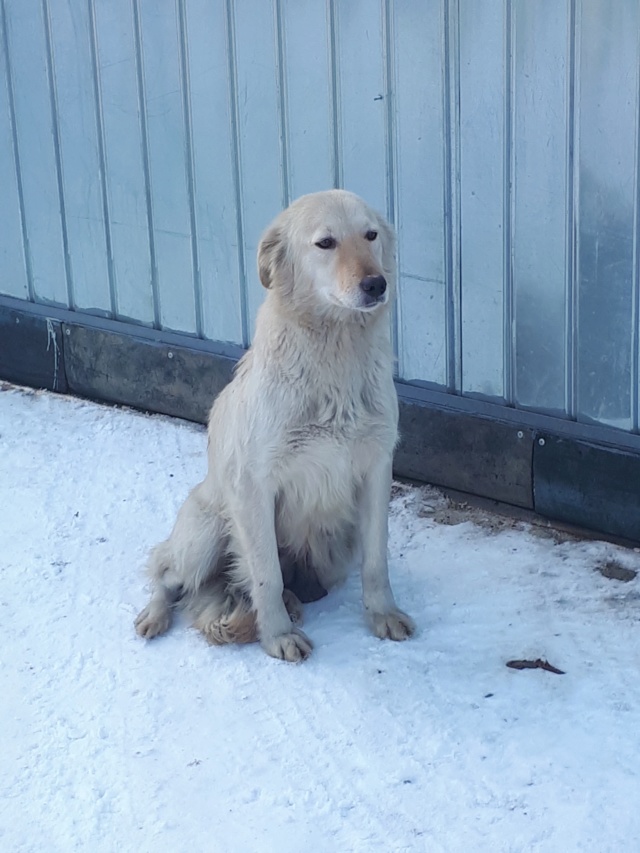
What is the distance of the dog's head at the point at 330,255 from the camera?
3.32 m

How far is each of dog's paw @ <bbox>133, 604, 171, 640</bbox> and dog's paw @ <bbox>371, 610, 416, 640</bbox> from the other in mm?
620

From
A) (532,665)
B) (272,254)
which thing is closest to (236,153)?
(272,254)

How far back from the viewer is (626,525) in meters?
4.09

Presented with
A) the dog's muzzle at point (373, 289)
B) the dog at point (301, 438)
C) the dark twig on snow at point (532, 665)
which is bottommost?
the dark twig on snow at point (532, 665)

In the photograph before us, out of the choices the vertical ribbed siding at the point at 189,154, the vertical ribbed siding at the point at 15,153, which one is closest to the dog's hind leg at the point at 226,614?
the vertical ribbed siding at the point at 189,154

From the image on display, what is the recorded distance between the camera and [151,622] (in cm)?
369

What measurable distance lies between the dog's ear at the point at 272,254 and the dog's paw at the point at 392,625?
1.03 metres

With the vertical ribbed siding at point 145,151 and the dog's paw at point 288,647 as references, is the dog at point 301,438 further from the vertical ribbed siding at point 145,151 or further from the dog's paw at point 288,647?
the vertical ribbed siding at point 145,151

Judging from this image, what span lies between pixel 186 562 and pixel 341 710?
0.74 m

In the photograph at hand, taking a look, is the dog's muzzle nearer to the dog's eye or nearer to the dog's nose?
the dog's nose

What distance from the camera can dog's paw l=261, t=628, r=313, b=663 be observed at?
138 inches

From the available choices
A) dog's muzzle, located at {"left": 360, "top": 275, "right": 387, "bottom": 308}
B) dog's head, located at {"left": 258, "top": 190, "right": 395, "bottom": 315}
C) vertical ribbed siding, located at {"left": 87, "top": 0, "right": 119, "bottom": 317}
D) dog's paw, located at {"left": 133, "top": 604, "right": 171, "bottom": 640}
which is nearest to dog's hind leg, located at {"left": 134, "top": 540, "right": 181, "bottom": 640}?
dog's paw, located at {"left": 133, "top": 604, "right": 171, "bottom": 640}

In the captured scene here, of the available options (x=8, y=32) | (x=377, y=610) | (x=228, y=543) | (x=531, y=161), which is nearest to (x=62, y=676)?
(x=228, y=543)

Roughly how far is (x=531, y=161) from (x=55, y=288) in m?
2.53
